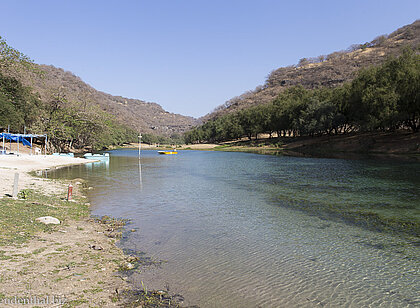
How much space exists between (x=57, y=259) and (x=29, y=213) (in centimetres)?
505

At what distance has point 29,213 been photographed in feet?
37.8

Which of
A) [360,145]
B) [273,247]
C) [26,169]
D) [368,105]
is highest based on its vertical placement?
[368,105]

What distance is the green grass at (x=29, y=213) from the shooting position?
892cm

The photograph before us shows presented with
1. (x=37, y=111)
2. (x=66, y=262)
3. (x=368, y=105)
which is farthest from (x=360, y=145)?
(x=37, y=111)

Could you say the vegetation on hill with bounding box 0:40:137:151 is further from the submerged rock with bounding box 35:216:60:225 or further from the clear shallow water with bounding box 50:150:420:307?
the submerged rock with bounding box 35:216:60:225

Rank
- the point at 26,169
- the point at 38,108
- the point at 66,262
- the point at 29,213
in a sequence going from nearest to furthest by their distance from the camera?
the point at 66,262
the point at 29,213
the point at 26,169
the point at 38,108

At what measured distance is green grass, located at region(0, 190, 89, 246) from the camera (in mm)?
8922

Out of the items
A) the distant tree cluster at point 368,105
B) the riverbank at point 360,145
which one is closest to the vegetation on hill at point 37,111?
the riverbank at point 360,145

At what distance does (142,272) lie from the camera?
25.5ft

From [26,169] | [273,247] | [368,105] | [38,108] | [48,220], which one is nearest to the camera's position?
[273,247]

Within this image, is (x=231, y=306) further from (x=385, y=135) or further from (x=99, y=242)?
(x=385, y=135)

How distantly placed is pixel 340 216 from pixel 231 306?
1034 centimetres

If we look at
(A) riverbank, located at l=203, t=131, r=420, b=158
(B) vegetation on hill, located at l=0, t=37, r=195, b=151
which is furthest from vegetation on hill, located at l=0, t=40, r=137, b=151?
(A) riverbank, located at l=203, t=131, r=420, b=158

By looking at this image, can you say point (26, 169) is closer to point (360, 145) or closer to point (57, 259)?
point (57, 259)
